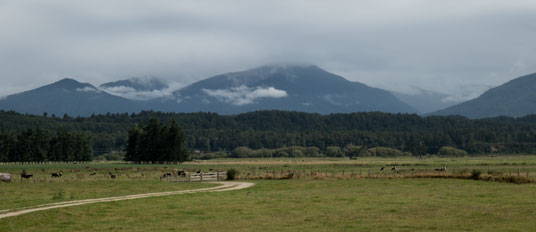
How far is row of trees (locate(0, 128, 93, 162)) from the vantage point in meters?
158

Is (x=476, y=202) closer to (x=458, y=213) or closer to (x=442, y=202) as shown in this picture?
(x=442, y=202)

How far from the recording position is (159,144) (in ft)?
496

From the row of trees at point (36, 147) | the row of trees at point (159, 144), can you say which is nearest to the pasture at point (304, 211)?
the row of trees at point (159, 144)

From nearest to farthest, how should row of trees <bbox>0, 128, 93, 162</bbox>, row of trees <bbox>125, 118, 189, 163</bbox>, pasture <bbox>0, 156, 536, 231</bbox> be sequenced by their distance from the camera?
pasture <bbox>0, 156, 536, 231</bbox> → row of trees <bbox>125, 118, 189, 163</bbox> → row of trees <bbox>0, 128, 93, 162</bbox>

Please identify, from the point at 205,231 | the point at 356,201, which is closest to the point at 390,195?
the point at 356,201

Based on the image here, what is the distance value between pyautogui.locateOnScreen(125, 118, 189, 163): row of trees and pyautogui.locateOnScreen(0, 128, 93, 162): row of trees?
79.3 ft

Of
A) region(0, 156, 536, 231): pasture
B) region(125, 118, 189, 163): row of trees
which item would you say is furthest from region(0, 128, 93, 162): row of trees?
region(0, 156, 536, 231): pasture

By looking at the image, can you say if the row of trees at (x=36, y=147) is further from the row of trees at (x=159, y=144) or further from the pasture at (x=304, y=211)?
the pasture at (x=304, y=211)

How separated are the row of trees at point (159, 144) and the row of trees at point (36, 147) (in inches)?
952

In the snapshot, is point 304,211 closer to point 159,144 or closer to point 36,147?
point 159,144

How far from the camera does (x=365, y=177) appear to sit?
235 ft

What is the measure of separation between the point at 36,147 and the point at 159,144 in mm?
35222

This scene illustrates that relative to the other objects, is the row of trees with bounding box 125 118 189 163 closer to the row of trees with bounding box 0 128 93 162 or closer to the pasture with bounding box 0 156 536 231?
the row of trees with bounding box 0 128 93 162

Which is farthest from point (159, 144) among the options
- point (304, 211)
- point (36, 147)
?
point (304, 211)
